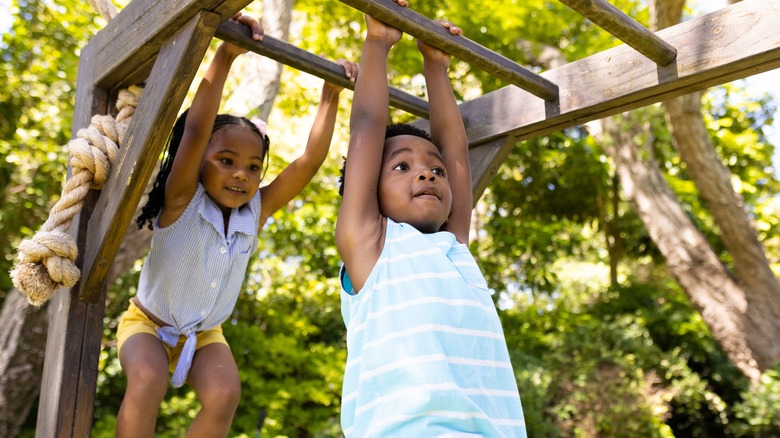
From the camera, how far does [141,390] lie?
1.97m

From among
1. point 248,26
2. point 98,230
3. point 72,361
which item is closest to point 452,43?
point 248,26

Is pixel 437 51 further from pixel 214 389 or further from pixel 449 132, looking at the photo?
pixel 214 389

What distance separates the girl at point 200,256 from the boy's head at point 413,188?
58 cm

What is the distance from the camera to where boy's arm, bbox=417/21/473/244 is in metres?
2.06

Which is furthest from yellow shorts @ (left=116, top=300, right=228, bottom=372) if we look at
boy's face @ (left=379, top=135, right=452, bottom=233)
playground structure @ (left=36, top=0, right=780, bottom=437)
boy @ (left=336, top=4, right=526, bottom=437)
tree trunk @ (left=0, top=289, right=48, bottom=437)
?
tree trunk @ (left=0, top=289, right=48, bottom=437)

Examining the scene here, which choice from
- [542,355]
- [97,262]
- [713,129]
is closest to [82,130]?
[97,262]

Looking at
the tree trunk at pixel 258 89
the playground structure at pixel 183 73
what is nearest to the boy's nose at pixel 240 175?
the playground structure at pixel 183 73

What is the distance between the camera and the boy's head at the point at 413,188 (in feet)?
5.90

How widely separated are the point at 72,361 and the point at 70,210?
42 cm

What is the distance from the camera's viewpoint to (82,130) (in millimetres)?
2131

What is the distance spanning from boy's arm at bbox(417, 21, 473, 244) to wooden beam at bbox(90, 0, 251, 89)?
653 millimetres

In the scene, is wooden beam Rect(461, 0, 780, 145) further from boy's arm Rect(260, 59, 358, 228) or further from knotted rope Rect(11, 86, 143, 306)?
knotted rope Rect(11, 86, 143, 306)

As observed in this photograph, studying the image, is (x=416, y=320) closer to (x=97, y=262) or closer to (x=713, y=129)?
(x=97, y=262)

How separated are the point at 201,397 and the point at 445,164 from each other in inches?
38.1
